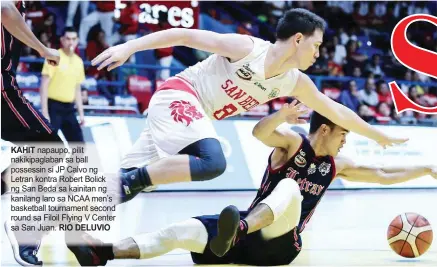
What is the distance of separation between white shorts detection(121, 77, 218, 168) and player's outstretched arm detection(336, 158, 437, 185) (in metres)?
0.93

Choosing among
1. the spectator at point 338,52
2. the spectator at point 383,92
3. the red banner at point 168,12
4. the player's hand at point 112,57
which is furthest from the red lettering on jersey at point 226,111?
the spectator at point 338,52

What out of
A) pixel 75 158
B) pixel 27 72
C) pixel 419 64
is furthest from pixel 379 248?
pixel 27 72

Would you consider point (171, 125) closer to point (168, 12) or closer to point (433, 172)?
point (433, 172)

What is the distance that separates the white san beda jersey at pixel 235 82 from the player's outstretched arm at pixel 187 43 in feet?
0.24

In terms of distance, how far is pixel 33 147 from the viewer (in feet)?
15.6

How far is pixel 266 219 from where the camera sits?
169 inches

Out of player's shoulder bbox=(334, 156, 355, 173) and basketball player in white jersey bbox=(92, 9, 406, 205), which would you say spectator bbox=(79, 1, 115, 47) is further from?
player's shoulder bbox=(334, 156, 355, 173)

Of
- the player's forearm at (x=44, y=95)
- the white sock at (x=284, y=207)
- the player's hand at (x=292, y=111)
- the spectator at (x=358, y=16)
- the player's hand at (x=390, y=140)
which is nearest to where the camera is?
the white sock at (x=284, y=207)

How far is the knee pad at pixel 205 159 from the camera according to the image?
432 centimetres

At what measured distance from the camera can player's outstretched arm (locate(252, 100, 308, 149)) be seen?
4582mm

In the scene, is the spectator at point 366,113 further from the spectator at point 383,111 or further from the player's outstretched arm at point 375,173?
the player's outstretched arm at point 375,173

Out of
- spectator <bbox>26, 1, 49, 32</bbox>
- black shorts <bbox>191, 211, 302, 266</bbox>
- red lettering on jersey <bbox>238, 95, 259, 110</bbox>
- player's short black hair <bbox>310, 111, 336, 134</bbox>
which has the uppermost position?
red lettering on jersey <bbox>238, 95, 259, 110</bbox>

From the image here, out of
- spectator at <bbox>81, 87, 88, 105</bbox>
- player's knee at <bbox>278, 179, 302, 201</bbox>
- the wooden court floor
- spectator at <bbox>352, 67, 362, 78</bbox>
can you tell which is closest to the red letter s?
the wooden court floor

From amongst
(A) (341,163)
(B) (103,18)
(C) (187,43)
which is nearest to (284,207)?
(A) (341,163)
